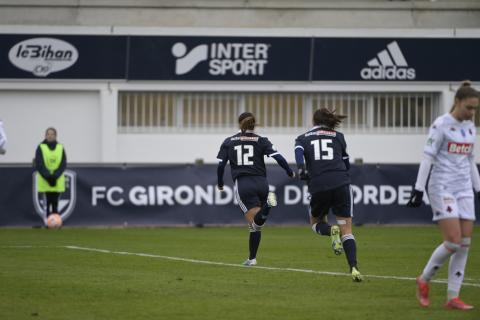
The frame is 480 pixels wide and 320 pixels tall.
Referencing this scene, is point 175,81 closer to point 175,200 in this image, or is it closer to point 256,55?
point 256,55

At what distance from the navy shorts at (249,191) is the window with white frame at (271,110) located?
1742 cm

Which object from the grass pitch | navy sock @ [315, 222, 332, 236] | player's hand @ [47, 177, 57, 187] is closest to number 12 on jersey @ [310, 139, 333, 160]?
navy sock @ [315, 222, 332, 236]

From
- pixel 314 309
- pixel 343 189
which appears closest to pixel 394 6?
pixel 343 189

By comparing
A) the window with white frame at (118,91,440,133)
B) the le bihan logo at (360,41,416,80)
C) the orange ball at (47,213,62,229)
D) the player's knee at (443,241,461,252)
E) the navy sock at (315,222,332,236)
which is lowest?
the orange ball at (47,213,62,229)

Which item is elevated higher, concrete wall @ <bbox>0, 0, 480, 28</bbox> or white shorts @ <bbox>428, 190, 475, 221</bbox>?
Result: concrete wall @ <bbox>0, 0, 480, 28</bbox>

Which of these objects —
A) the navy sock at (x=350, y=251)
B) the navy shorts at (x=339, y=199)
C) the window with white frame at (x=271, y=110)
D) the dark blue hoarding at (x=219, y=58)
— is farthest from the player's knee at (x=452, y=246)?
the window with white frame at (x=271, y=110)

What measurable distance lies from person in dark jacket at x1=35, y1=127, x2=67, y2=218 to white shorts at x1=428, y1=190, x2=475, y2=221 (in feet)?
52.9

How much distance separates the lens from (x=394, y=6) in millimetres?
33906

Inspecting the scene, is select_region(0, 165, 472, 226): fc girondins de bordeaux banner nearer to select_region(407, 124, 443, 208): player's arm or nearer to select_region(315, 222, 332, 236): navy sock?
select_region(315, 222, 332, 236): navy sock

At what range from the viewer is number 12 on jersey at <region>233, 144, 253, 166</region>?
16.5 metres

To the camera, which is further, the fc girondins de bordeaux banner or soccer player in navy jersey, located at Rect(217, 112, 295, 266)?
the fc girondins de bordeaux banner

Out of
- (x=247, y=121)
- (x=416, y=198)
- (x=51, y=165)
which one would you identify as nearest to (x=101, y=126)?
(x=51, y=165)

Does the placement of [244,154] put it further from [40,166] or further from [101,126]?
[101,126]

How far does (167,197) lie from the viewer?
27250mm
